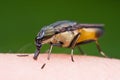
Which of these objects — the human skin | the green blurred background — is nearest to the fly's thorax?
the human skin

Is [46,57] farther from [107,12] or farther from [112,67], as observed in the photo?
[107,12]

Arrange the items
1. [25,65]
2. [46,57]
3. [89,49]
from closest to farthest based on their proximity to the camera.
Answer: [25,65] < [46,57] < [89,49]

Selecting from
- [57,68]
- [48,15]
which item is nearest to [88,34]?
[57,68]

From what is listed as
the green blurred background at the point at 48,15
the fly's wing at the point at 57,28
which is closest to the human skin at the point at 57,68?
the fly's wing at the point at 57,28

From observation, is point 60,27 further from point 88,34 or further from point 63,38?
point 88,34

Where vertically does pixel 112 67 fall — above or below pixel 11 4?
above

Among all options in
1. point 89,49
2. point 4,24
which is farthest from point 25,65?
point 4,24

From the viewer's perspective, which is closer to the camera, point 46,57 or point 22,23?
point 46,57
